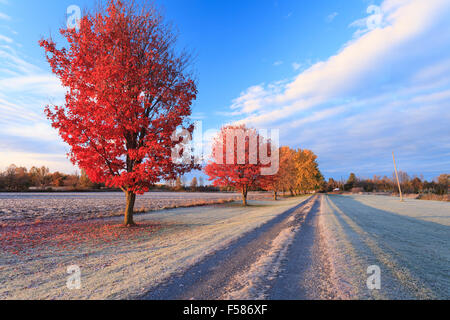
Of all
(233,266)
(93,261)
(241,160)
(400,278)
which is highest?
(241,160)

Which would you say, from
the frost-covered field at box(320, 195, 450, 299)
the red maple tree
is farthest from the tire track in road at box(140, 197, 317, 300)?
the red maple tree

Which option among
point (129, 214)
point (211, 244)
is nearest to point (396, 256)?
point (211, 244)

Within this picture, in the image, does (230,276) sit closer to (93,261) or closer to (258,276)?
(258,276)

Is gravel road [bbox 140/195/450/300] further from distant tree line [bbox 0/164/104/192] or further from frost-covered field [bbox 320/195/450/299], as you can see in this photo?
distant tree line [bbox 0/164/104/192]

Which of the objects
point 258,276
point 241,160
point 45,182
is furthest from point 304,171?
point 45,182

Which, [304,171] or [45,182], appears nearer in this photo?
[304,171]

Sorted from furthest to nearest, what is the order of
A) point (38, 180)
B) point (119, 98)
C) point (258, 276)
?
point (38, 180) → point (119, 98) → point (258, 276)

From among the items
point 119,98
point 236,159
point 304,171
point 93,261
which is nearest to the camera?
point 93,261

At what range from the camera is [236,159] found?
93.8ft

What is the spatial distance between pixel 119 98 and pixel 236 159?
19689 millimetres

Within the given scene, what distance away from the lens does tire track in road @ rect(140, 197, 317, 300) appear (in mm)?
3750

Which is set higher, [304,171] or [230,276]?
[304,171]

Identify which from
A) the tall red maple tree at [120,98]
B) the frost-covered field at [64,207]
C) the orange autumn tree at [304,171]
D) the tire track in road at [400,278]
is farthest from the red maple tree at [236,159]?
the orange autumn tree at [304,171]

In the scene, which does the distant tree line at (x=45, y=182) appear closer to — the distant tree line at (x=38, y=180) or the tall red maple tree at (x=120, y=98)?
the distant tree line at (x=38, y=180)
